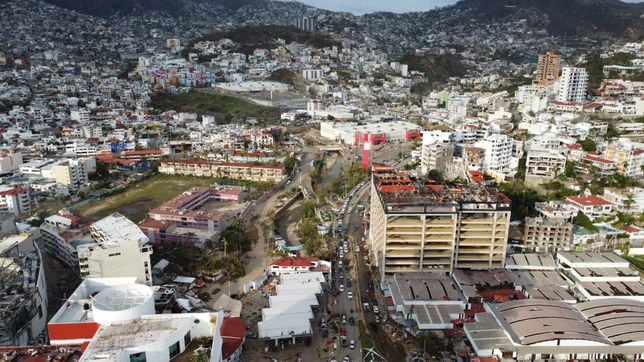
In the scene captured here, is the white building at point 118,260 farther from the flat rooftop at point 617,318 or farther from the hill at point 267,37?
the hill at point 267,37

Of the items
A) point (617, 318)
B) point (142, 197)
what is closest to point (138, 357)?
point (617, 318)

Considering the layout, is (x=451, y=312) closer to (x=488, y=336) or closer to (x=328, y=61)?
(x=488, y=336)

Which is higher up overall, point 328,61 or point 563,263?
point 328,61

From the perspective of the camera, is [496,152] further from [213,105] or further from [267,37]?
[267,37]

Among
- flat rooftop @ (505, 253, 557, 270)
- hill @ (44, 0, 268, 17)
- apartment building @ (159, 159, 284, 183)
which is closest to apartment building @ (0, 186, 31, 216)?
apartment building @ (159, 159, 284, 183)

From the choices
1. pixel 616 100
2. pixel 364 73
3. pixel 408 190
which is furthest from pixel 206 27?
pixel 408 190

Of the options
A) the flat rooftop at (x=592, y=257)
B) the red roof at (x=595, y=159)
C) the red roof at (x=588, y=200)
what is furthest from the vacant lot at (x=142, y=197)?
the red roof at (x=595, y=159)
